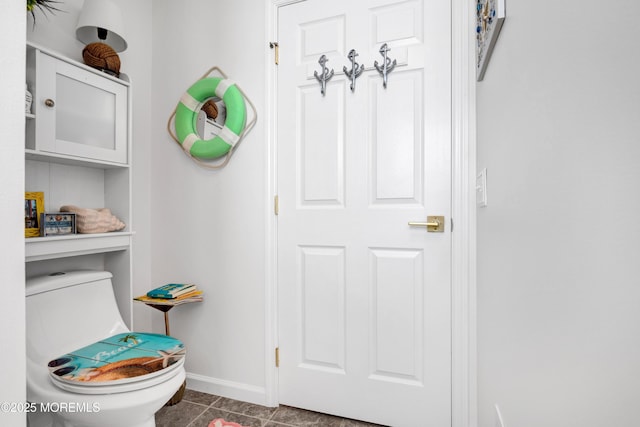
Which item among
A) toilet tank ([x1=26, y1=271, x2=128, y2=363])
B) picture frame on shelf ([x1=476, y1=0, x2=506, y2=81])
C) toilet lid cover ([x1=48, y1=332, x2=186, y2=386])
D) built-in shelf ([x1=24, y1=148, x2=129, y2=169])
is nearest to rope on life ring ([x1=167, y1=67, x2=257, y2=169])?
built-in shelf ([x1=24, y1=148, x2=129, y2=169])

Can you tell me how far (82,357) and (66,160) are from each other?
2.92 ft

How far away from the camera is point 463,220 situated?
142 centimetres

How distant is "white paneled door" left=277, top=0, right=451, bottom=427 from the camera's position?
1.47m

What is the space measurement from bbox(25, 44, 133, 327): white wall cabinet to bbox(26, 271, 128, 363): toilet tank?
9 centimetres

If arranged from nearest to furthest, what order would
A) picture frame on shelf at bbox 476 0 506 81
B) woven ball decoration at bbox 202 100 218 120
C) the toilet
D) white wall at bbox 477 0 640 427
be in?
white wall at bbox 477 0 640 427, picture frame on shelf at bbox 476 0 506 81, the toilet, woven ball decoration at bbox 202 100 218 120

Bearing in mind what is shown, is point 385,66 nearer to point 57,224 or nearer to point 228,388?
point 57,224

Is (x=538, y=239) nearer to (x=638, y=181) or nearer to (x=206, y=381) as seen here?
(x=638, y=181)

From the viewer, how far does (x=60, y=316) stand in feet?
→ 4.55

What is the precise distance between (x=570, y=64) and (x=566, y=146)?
0.33 ft

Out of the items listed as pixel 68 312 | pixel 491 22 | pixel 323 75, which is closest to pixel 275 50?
pixel 323 75

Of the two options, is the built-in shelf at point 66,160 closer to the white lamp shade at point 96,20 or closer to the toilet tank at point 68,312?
the toilet tank at point 68,312

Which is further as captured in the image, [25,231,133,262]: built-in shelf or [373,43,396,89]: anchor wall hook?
[373,43,396,89]: anchor wall hook

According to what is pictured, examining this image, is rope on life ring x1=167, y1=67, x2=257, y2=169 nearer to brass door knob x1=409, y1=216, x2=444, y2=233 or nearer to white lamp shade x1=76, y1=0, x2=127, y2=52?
white lamp shade x1=76, y1=0, x2=127, y2=52

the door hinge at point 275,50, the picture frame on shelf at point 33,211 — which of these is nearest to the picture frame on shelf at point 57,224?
the picture frame on shelf at point 33,211
